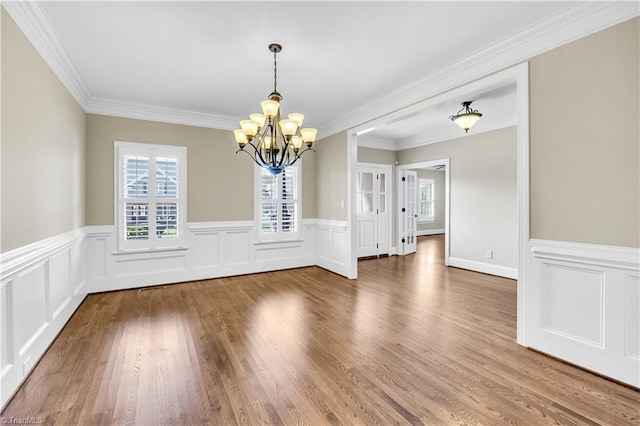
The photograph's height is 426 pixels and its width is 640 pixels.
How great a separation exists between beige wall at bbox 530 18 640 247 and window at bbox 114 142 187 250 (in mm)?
4782

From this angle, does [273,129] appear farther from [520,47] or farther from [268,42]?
[520,47]

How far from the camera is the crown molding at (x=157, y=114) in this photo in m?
4.31

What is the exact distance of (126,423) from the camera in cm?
176

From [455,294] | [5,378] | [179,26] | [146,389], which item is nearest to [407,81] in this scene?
[179,26]

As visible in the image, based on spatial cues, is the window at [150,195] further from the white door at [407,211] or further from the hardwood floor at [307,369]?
the white door at [407,211]

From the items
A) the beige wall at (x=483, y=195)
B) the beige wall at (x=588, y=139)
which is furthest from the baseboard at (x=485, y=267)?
the beige wall at (x=588, y=139)

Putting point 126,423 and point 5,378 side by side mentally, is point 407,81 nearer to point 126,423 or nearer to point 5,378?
point 126,423

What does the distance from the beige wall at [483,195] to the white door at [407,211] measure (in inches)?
49.5

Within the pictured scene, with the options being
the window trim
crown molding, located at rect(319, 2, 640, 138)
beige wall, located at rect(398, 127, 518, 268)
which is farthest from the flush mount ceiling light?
the window trim

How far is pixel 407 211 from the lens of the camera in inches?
303

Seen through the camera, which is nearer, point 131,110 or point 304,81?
point 304,81

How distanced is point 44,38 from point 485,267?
6.70 metres

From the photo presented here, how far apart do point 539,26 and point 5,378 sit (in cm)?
475

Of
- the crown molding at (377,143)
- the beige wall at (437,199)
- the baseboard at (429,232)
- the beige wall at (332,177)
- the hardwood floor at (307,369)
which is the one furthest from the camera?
the beige wall at (437,199)
